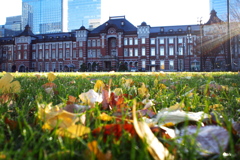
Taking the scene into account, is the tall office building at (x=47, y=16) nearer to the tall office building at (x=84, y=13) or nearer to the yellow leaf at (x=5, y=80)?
the tall office building at (x=84, y=13)

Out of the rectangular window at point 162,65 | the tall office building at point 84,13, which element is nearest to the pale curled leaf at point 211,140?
the rectangular window at point 162,65

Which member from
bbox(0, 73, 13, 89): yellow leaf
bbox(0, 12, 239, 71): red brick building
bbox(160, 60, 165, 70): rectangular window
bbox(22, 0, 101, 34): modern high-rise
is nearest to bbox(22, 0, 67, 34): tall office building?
bbox(22, 0, 101, 34): modern high-rise

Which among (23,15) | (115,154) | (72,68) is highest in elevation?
(23,15)

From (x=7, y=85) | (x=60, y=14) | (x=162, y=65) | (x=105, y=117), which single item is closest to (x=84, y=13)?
(x=60, y=14)

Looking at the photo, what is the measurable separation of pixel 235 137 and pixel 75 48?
42.4 metres

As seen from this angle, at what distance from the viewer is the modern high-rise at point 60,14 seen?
85750mm

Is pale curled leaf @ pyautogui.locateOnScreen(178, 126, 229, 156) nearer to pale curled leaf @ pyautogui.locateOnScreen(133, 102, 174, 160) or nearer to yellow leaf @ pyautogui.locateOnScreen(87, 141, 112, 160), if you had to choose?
pale curled leaf @ pyautogui.locateOnScreen(133, 102, 174, 160)

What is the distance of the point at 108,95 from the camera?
107cm

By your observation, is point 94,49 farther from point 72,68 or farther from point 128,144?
point 128,144

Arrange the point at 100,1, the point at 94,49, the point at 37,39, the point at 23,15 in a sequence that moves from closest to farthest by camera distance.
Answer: the point at 94,49
the point at 37,39
the point at 100,1
the point at 23,15

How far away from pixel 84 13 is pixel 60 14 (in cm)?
1223

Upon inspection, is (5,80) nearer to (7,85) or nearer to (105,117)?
(7,85)

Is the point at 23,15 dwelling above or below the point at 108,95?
above

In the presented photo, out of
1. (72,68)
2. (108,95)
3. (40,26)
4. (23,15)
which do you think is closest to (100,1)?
(40,26)
